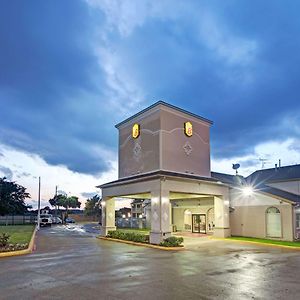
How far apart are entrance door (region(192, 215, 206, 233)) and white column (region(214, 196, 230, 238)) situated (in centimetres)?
505

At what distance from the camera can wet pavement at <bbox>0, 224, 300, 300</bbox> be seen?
8406 mm

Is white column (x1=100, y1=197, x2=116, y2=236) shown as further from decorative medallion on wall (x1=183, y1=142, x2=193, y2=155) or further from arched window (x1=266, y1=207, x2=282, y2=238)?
arched window (x1=266, y1=207, x2=282, y2=238)

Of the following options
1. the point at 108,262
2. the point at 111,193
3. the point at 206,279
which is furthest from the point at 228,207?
the point at 206,279

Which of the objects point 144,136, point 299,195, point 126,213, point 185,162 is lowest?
point 126,213

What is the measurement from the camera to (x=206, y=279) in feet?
33.5

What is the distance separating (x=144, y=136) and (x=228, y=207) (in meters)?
9.52

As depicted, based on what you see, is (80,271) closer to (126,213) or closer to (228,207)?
(228,207)

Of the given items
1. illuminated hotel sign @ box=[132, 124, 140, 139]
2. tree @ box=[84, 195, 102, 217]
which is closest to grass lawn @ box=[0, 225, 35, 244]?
illuminated hotel sign @ box=[132, 124, 140, 139]

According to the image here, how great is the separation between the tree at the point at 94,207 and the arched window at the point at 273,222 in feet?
216

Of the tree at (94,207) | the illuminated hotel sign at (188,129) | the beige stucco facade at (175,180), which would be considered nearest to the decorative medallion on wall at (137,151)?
the beige stucco facade at (175,180)

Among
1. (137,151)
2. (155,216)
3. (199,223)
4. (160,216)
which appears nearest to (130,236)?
(155,216)

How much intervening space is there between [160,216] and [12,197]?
4485 centimetres

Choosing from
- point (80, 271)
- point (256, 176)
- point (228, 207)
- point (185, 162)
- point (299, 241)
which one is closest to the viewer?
point (80, 271)

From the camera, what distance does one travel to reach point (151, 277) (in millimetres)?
10500
